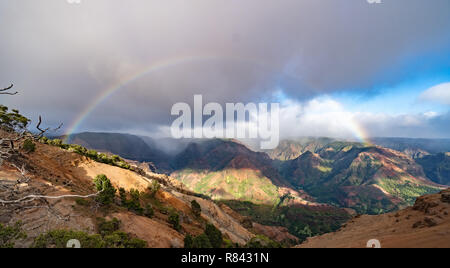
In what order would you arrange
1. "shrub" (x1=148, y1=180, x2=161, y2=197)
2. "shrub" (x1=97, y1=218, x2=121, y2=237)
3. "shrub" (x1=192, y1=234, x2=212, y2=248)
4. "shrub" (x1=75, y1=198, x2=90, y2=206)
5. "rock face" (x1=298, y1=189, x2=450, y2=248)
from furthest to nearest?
"shrub" (x1=148, y1=180, x2=161, y2=197), "shrub" (x1=192, y1=234, x2=212, y2=248), "shrub" (x1=75, y1=198, x2=90, y2=206), "shrub" (x1=97, y1=218, x2=121, y2=237), "rock face" (x1=298, y1=189, x2=450, y2=248)

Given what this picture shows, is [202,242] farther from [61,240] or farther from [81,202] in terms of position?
[61,240]

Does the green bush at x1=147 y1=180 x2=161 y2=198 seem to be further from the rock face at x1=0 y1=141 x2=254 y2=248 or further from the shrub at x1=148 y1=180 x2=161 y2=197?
the rock face at x1=0 y1=141 x2=254 y2=248

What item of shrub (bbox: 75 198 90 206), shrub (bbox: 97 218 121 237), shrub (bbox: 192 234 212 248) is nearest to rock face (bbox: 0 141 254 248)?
shrub (bbox: 75 198 90 206)

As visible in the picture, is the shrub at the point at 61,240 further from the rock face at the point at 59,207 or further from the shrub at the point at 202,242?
the shrub at the point at 202,242

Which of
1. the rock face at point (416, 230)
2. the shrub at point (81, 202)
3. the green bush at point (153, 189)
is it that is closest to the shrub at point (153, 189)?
the green bush at point (153, 189)

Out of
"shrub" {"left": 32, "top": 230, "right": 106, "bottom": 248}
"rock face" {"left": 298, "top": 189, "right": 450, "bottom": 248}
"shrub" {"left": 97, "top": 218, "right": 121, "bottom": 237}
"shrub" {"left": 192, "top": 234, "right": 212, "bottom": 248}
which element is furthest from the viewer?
"shrub" {"left": 192, "top": 234, "right": 212, "bottom": 248}

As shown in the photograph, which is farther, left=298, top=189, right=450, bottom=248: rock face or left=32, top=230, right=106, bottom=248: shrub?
left=32, top=230, right=106, bottom=248: shrub

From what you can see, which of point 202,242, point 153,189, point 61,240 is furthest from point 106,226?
point 153,189

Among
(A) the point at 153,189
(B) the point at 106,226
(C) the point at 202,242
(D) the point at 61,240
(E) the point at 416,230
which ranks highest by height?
(D) the point at 61,240

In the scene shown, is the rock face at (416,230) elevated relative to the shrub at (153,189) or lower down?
elevated

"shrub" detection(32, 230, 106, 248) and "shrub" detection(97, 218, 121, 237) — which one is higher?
"shrub" detection(32, 230, 106, 248)
